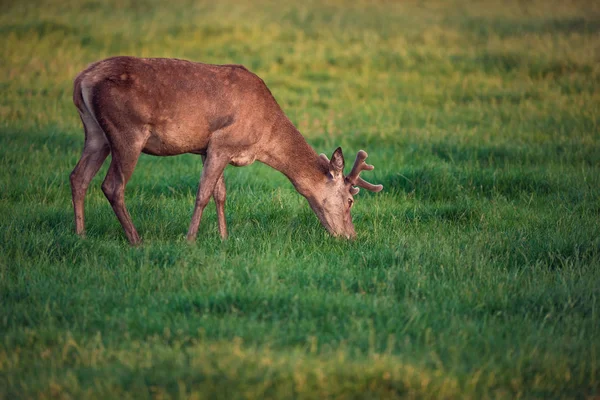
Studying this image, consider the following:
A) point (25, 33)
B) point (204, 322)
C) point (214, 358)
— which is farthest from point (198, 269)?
point (25, 33)

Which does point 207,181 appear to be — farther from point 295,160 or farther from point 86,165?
point 86,165

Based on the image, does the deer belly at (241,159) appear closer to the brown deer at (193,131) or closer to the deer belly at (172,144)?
the brown deer at (193,131)

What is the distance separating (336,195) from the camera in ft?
28.8

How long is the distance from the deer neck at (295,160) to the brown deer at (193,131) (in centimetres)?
1

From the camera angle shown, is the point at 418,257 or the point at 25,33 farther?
the point at 25,33

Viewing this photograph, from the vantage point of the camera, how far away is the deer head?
864 centimetres

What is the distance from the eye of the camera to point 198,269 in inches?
272

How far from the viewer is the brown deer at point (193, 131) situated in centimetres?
782

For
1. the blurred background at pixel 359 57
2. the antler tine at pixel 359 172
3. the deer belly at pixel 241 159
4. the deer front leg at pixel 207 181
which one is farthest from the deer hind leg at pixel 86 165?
the blurred background at pixel 359 57

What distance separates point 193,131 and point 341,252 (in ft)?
6.43

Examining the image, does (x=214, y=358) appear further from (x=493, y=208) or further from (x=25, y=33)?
(x=25, y=33)

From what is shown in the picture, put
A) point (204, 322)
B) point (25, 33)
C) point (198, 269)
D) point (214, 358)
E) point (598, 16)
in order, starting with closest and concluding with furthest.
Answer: point (214, 358) < point (204, 322) < point (198, 269) < point (25, 33) < point (598, 16)

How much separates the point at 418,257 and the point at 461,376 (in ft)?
7.89

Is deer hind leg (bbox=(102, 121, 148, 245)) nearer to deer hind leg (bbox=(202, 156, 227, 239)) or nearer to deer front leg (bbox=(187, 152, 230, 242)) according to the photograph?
deer front leg (bbox=(187, 152, 230, 242))
